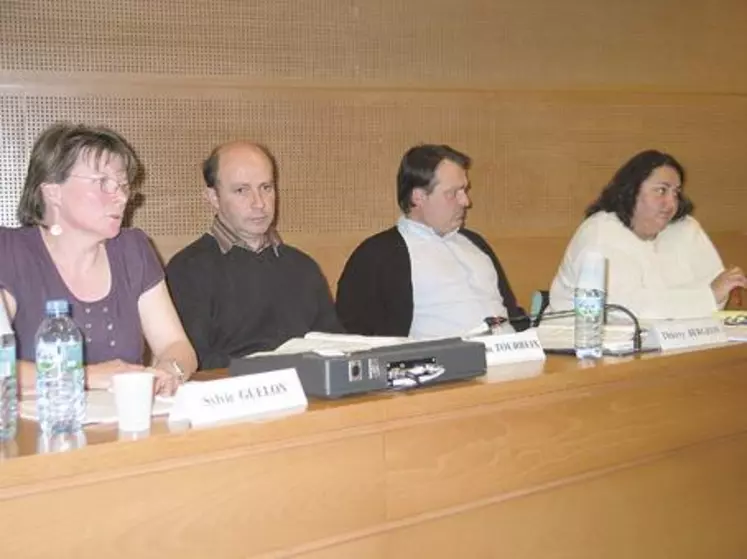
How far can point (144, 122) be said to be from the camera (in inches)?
133

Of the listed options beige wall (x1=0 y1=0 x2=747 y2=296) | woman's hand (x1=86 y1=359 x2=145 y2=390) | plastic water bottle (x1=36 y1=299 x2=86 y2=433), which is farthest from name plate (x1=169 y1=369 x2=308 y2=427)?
beige wall (x1=0 y1=0 x2=747 y2=296)

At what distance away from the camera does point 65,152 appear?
2.14 metres

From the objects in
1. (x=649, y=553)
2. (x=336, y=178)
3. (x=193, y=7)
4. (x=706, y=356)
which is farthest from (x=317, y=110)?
(x=649, y=553)

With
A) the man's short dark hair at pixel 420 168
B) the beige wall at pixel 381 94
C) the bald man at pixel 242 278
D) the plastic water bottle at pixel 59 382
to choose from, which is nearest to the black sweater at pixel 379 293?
the man's short dark hair at pixel 420 168

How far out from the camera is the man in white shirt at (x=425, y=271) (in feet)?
10.6

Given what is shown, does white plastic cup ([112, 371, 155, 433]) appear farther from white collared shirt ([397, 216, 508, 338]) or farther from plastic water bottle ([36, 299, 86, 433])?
white collared shirt ([397, 216, 508, 338])

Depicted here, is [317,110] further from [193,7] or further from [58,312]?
[58,312]

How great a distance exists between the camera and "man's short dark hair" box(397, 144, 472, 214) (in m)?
3.34

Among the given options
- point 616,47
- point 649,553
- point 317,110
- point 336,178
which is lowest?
point 649,553

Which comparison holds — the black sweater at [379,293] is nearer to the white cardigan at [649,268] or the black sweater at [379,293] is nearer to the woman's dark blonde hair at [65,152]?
the white cardigan at [649,268]

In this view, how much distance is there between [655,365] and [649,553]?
0.43 meters

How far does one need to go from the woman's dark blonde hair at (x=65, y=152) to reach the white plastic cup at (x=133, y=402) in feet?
2.67

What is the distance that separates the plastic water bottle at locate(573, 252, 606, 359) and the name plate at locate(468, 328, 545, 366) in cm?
10

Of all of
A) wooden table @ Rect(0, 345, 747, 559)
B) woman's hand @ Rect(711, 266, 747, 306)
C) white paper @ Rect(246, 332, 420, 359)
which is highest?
woman's hand @ Rect(711, 266, 747, 306)
